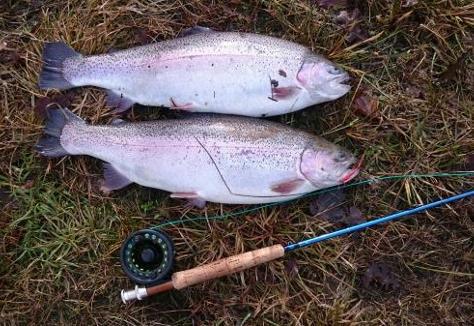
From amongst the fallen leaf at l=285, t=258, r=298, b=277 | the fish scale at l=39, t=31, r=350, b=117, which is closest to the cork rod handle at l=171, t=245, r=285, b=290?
the fallen leaf at l=285, t=258, r=298, b=277

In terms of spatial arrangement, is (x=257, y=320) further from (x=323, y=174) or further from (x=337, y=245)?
(x=323, y=174)

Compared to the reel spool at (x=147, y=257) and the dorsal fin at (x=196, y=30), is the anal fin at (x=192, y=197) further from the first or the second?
the dorsal fin at (x=196, y=30)

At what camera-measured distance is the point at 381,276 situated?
348 centimetres

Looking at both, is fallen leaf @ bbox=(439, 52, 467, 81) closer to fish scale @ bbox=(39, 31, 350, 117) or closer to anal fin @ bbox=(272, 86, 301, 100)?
fish scale @ bbox=(39, 31, 350, 117)

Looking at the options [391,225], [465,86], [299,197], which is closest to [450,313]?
[391,225]

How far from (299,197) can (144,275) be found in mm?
1082

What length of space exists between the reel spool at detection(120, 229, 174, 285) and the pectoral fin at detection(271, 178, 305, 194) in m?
0.74

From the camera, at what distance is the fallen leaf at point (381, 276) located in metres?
3.49

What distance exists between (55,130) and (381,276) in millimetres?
2283

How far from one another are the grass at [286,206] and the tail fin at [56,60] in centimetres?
13

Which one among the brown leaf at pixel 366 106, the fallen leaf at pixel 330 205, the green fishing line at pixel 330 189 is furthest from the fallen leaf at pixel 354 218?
the brown leaf at pixel 366 106

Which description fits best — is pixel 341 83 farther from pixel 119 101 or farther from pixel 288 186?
pixel 119 101

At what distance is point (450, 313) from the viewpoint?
3502 millimetres

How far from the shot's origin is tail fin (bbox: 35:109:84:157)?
11.5ft
